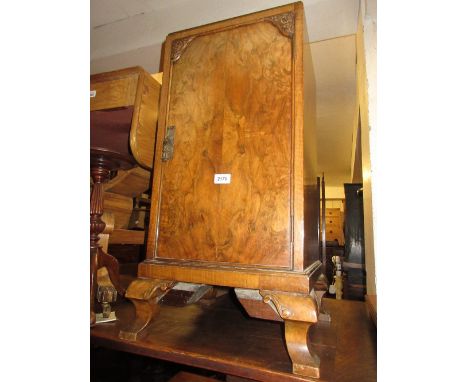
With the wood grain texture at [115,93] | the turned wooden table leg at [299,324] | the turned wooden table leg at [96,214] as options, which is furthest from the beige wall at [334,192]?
the turned wooden table leg at [299,324]

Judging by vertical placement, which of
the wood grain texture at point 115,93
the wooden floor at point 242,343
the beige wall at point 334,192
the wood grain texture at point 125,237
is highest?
the wood grain texture at point 115,93

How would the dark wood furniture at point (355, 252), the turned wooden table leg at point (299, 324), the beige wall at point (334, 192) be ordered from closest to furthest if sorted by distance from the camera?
the turned wooden table leg at point (299, 324), the dark wood furniture at point (355, 252), the beige wall at point (334, 192)

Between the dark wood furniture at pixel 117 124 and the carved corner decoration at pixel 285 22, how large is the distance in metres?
0.66

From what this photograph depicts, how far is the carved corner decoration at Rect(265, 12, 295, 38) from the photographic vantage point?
976mm

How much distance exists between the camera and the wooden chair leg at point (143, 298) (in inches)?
37.7

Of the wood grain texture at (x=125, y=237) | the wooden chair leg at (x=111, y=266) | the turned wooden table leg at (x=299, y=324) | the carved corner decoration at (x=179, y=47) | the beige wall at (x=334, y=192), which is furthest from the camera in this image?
the beige wall at (x=334, y=192)

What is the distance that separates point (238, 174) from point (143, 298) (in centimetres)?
55

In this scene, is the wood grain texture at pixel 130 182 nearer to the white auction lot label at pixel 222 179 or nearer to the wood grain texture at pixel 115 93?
the wood grain texture at pixel 115 93

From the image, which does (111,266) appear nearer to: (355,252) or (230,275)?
(230,275)

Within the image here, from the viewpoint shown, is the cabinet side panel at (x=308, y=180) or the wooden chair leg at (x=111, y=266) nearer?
the cabinet side panel at (x=308, y=180)

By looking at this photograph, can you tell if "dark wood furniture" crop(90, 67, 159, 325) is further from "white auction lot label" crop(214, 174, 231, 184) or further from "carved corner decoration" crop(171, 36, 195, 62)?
"white auction lot label" crop(214, 174, 231, 184)
